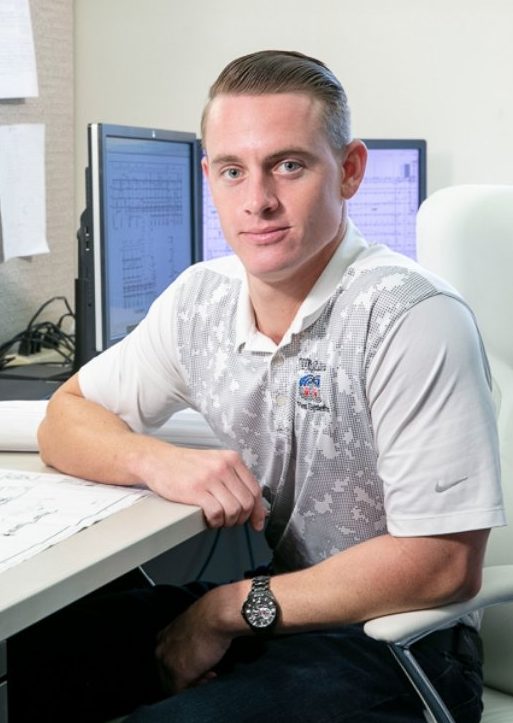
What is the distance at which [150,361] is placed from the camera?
1438 millimetres

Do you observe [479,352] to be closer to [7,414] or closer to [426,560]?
[426,560]

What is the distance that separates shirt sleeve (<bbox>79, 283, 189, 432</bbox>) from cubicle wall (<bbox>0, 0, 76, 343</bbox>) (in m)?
0.91

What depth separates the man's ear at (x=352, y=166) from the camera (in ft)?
4.29

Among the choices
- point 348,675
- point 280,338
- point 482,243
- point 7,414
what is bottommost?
point 348,675

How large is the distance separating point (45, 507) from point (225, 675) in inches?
9.8

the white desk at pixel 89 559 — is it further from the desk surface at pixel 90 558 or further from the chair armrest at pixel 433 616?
the chair armrest at pixel 433 616

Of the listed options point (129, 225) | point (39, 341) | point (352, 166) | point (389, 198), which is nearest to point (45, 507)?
point (352, 166)

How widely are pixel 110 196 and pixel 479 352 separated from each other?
84cm

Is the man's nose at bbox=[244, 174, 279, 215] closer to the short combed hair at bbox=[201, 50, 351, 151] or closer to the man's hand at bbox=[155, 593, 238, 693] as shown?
the short combed hair at bbox=[201, 50, 351, 151]

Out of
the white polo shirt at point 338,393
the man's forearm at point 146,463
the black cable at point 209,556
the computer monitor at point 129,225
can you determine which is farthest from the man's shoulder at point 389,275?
the black cable at point 209,556

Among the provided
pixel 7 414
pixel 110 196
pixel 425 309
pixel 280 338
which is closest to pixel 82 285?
pixel 110 196

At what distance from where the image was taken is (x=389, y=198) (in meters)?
2.29

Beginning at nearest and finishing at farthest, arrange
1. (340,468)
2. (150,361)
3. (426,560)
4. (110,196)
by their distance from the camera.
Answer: (426,560), (340,468), (150,361), (110,196)

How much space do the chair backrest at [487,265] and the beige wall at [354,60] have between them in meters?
0.82
